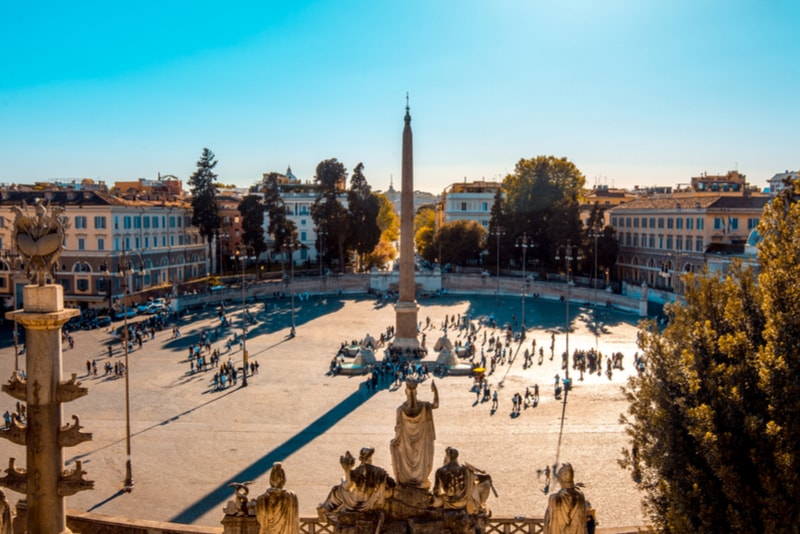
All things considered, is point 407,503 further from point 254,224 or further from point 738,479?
point 254,224

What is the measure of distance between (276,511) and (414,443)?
1.69 meters

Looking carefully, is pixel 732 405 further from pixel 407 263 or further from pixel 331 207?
pixel 331 207

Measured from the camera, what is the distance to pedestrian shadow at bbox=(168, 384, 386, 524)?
1502 cm

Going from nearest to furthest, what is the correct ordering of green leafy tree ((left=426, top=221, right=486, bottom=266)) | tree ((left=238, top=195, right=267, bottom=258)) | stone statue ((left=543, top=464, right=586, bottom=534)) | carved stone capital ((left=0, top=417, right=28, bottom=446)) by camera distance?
stone statue ((left=543, top=464, right=586, bottom=534))
carved stone capital ((left=0, top=417, right=28, bottom=446))
tree ((left=238, top=195, right=267, bottom=258))
green leafy tree ((left=426, top=221, right=486, bottom=266))

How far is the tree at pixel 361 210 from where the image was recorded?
5800 centimetres

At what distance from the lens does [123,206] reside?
48781 millimetres

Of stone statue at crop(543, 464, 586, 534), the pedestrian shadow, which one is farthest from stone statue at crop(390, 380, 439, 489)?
the pedestrian shadow

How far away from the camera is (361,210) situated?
2287 inches

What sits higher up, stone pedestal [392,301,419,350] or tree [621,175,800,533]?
tree [621,175,800,533]

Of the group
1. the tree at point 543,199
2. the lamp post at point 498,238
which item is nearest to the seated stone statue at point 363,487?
the lamp post at point 498,238

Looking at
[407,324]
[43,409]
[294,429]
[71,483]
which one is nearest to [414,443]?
[71,483]

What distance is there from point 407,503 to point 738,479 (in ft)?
12.0

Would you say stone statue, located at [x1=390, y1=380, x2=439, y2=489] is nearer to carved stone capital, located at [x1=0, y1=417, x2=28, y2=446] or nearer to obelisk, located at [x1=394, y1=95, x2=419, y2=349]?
carved stone capital, located at [x1=0, y1=417, x2=28, y2=446]

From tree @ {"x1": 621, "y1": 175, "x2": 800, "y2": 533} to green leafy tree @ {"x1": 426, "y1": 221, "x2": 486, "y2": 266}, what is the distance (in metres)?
53.5
